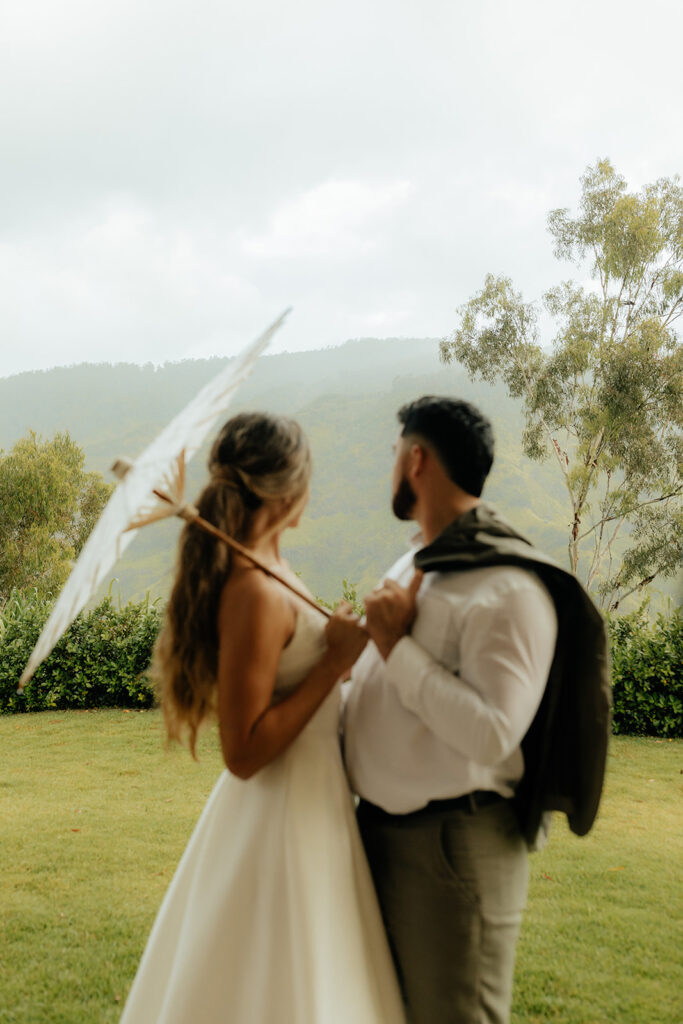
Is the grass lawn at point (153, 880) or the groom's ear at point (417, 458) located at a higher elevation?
Answer: the groom's ear at point (417, 458)

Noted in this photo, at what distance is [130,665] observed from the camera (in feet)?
25.4

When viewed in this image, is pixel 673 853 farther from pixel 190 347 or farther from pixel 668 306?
pixel 190 347

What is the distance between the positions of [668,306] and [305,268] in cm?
8211

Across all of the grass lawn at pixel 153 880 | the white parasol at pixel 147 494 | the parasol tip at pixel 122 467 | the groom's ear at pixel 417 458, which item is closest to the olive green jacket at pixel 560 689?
the groom's ear at pixel 417 458

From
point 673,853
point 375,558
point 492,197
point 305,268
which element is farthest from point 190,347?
point 673,853

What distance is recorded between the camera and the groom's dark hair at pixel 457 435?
5.39 feet

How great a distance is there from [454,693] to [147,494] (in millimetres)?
607

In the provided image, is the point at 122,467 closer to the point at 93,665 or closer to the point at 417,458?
the point at 417,458

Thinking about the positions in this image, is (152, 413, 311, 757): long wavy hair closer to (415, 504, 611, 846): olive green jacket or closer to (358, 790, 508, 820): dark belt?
(415, 504, 611, 846): olive green jacket

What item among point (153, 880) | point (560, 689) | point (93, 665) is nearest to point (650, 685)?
point (153, 880)

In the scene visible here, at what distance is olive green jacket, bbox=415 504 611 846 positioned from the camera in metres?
1.52

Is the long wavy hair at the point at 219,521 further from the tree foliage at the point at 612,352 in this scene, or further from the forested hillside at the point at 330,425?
the forested hillside at the point at 330,425

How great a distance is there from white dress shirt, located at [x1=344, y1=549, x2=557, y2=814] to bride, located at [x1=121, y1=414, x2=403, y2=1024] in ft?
0.31

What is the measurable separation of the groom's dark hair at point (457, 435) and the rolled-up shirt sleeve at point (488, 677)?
29 cm
